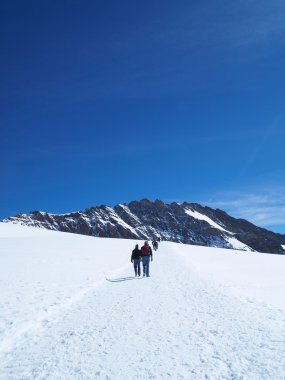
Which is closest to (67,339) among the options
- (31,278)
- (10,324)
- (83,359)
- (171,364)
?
(83,359)

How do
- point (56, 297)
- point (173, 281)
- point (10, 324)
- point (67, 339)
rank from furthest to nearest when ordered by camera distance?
point (173, 281)
point (56, 297)
point (10, 324)
point (67, 339)

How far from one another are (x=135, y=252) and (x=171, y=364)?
16.8m

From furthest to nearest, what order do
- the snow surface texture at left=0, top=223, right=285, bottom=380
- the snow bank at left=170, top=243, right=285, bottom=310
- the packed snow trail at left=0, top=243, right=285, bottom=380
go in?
the snow bank at left=170, top=243, right=285, bottom=310, the snow surface texture at left=0, top=223, right=285, bottom=380, the packed snow trail at left=0, top=243, right=285, bottom=380

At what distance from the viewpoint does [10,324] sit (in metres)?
11.3

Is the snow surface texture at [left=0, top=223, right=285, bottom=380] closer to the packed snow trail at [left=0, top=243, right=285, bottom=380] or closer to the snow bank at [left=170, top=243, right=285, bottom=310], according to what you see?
the packed snow trail at [left=0, top=243, right=285, bottom=380]

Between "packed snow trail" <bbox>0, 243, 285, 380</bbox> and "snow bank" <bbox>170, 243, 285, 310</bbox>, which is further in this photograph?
"snow bank" <bbox>170, 243, 285, 310</bbox>

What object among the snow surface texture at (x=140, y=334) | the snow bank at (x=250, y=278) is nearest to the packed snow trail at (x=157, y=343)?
the snow surface texture at (x=140, y=334)

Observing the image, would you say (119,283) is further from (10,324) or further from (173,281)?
(10,324)

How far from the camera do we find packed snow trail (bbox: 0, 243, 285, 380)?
723cm

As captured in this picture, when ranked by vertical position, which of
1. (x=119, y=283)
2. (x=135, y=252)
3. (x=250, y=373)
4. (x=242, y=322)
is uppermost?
(x=135, y=252)

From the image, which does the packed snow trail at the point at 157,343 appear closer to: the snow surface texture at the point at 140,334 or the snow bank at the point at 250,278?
the snow surface texture at the point at 140,334

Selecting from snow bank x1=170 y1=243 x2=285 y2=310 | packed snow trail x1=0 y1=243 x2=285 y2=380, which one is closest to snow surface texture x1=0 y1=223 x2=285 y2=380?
packed snow trail x1=0 y1=243 x2=285 y2=380

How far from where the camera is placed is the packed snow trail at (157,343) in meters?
7.23

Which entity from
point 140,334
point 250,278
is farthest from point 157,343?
point 250,278
